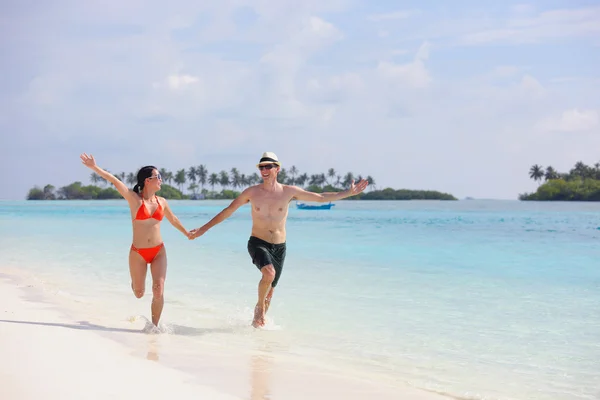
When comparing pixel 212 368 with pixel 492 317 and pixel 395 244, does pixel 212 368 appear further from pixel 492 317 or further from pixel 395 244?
pixel 395 244

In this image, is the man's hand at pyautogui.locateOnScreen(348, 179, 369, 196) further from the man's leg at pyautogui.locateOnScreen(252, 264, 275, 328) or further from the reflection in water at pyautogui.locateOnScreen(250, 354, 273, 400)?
the reflection in water at pyautogui.locateOnScreen(250, 354, 273, 400)

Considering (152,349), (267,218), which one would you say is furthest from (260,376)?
(267,218)

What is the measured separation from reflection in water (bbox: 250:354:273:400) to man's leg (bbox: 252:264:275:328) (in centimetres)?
114

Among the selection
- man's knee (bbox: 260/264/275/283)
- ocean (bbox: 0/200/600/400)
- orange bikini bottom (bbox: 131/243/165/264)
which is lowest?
ocean (bbox: 0/200/600/400)

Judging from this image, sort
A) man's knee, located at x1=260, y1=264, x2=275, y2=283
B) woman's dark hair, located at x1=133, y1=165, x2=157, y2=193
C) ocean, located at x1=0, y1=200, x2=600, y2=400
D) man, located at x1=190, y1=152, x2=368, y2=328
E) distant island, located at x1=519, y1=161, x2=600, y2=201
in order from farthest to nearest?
distant island, located at x1=519, y1=161, x2=600, y2=201 → man, located at x1=190, y1=152, x2=368, y2=328 → man's knee, located at x1=260, y1=264, x2=275, y2=283 → woman's dark hair, located at x1=133, y1=165, x2=157, y2=193 → ocean, located at x1=0, y1=200, x2=600, y2=400

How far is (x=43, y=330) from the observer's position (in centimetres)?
597

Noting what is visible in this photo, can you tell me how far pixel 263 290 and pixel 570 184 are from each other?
14418 cm

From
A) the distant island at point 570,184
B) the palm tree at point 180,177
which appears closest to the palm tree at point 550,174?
the distant island at point 570,184

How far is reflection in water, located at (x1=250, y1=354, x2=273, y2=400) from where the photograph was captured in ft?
14.8

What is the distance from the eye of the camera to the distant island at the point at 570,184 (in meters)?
135

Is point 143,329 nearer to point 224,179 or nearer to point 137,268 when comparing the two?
point 137,268

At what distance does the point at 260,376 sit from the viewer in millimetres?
5035

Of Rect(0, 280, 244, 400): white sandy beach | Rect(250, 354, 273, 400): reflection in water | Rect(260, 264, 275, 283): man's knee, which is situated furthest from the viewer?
Rect(260, 264, 275, 283): man's knee

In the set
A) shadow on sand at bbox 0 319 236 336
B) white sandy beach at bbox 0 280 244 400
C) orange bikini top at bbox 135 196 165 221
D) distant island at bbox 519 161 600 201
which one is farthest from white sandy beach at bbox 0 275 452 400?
distant island at bbox 519 161 600 201
